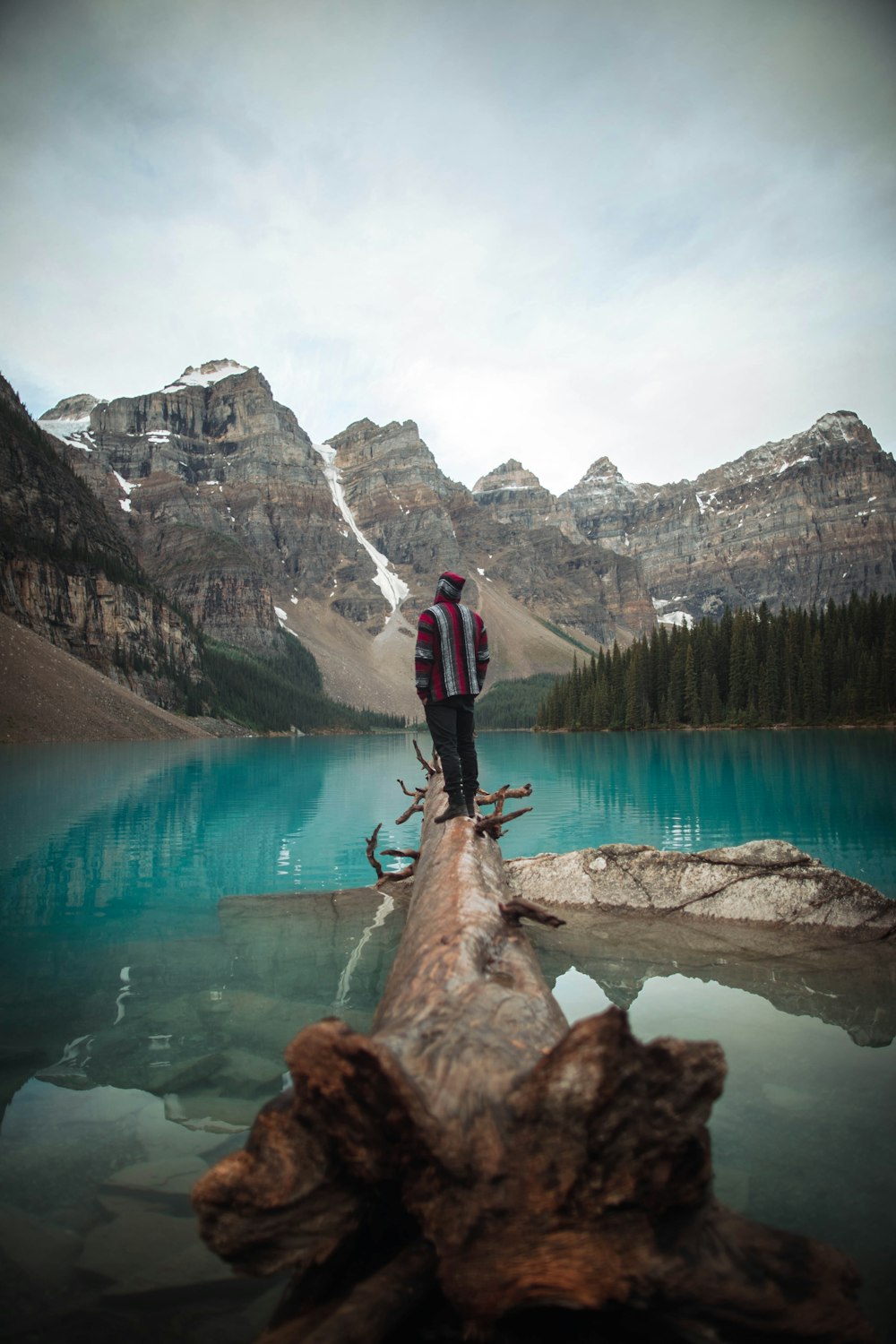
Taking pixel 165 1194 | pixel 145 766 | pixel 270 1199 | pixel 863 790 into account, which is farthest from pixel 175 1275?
pixel 145 766

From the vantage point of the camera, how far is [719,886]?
9.76 meters

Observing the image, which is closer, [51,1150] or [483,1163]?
[483,1163]

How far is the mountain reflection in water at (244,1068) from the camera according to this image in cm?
350

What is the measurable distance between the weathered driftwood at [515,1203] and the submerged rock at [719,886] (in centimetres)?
753

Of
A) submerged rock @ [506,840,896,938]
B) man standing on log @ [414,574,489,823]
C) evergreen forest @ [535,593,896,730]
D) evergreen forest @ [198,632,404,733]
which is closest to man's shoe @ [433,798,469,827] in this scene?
man standing on log @ [414,574,489,823]

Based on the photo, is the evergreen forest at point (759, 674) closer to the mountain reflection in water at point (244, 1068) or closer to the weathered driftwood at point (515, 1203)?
the mountain reflection in water at point (244, 1068)

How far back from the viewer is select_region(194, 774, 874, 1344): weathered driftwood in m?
2.32

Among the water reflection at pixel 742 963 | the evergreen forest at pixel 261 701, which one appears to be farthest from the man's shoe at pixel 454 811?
the evergreen forest at pixel 261 701

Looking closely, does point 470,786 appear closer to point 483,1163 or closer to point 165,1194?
point 165,1194

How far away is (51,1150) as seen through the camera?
4504 millimetres

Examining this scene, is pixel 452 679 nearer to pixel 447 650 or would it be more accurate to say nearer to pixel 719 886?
pixel 447 650

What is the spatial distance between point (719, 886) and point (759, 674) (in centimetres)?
8303

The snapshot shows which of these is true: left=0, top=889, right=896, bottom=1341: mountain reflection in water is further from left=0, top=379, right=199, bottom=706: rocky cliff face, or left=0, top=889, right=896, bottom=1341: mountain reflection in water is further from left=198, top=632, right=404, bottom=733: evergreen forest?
left=198, top=632, right=404, bottom=733: evergreen forest

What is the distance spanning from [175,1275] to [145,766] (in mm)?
48422
